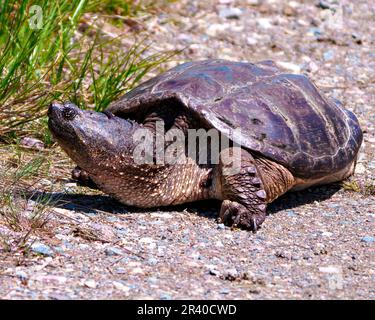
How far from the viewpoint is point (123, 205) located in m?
4.01

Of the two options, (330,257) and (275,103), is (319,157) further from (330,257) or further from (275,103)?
(330,257)

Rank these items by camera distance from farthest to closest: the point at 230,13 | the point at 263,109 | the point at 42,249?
the point at 230,13
the point at 263,109
the point at 42,249

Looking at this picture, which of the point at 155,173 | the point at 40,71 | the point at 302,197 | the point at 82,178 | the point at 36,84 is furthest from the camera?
the point at 40,71

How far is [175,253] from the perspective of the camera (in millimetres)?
3395

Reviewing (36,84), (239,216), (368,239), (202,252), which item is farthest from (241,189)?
(36,84)

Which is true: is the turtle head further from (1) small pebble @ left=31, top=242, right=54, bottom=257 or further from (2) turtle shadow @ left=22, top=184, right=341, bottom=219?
(1) small pebble @ left=31, top=242, right=54, bottom=257

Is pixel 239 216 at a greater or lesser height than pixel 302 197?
greater

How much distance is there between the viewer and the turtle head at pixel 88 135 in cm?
363

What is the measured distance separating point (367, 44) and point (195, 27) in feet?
4.96

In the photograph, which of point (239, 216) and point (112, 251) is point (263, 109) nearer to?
point (239, 216)

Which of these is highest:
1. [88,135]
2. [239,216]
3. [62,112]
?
[62,112]

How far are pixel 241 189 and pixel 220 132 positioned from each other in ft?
0.94

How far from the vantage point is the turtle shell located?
3.89 m

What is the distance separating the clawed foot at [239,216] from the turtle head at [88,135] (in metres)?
0.53
